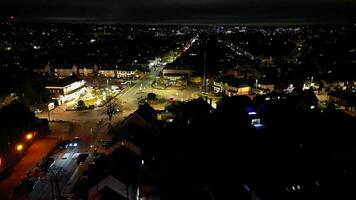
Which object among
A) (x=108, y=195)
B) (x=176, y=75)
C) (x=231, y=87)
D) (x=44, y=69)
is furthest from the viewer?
(x=44, y=69)

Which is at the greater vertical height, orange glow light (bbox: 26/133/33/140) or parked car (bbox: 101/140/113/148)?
orange glow light (bbox: 26/133/33/140)

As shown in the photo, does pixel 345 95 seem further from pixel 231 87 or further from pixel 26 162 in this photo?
pixel 26 162

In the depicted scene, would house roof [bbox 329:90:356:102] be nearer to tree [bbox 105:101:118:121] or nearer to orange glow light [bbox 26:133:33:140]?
tree [bbox 105:101:118:121]

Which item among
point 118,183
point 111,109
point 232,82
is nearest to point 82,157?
point 118,183

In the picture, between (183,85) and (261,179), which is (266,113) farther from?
(183,85)

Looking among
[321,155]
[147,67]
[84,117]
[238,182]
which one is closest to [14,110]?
[84,117]

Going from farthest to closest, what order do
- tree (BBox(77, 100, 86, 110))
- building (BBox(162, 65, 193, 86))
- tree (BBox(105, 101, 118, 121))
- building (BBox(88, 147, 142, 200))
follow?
building (BBox(162, 65, 193, 86)) < tree (BBox(77, 100, 86, 110)) < tree (BBox(105, 101, 118, 121)) < building (BBox(88, 147, 142, 200))

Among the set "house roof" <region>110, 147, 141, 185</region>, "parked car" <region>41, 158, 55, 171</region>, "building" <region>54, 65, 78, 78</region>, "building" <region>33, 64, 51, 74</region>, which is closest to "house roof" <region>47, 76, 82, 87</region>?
"building" <region>54, 65, 78, 78</region>
